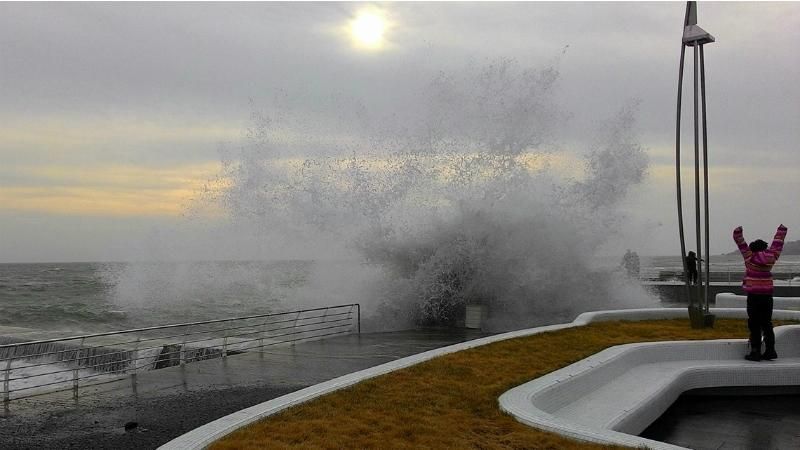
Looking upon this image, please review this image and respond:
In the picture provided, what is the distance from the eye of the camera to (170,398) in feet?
25.4

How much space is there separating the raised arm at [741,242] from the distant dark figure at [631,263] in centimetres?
1284

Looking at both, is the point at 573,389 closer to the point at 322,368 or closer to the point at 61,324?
the point at 322,368

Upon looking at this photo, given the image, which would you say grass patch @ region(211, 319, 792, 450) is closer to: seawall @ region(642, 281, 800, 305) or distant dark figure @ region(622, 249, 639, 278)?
distant dark figure @ region(622, 249, 639, 278)

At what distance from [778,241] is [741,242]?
1.84ft

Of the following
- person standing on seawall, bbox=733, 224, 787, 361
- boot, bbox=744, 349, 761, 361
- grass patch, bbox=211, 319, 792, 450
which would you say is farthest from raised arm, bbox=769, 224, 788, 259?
grass patch, bbox=211, 319, 792, 450

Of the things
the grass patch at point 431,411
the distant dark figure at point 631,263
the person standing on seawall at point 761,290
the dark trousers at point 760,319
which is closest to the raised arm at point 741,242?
the person standing on seawall at point 761,290

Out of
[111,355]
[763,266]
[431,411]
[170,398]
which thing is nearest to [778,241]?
[763,266]

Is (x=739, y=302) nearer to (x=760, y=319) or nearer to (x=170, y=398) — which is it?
(x=760, y=319)

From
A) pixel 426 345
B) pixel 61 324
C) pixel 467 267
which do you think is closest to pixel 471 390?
pixel 426 345

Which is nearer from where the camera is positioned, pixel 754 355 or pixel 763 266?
pixel 763 266

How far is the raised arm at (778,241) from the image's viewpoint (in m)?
9.35

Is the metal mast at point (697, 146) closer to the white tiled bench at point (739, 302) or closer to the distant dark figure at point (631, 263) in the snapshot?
the white tiled bench at point (739, 302)

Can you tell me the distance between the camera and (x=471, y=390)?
23.6ft

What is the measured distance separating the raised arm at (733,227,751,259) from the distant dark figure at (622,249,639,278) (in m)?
12.8
